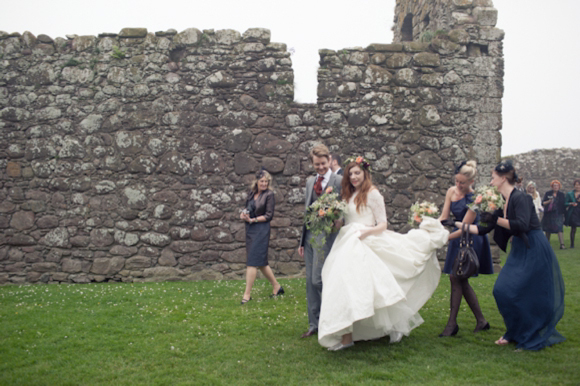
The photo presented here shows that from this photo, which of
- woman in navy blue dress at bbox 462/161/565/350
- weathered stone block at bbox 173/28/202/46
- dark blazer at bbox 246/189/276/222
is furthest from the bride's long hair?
weathered stone block at bbox 173/28/202/46

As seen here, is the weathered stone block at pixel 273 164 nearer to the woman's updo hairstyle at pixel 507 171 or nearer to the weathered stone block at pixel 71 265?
the weathered stone block at pixel 71 265

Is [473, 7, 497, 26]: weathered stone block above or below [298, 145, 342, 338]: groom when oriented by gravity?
above

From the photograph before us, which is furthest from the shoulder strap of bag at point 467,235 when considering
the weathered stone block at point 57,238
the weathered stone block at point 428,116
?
the weathered stone block at point 57,238

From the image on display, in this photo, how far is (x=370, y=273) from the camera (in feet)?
14.2

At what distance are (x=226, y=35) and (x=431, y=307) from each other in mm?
6275

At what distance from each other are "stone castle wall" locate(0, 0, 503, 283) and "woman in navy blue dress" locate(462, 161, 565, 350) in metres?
4.26

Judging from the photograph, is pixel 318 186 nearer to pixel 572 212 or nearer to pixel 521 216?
pixel 521 216

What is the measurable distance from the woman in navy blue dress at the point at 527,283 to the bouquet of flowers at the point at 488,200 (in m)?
0.11

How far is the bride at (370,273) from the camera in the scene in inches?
166

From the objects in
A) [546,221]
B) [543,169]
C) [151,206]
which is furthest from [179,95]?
[543,169]

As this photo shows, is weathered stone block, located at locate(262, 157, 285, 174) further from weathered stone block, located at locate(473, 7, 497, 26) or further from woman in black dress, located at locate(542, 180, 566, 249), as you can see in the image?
woman in black dress, located at locate(542, 180, 566, 249)

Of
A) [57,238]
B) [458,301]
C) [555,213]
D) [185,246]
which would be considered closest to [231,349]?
[458,301]

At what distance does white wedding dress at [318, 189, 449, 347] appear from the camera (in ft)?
13.8

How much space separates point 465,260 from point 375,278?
1.25m
